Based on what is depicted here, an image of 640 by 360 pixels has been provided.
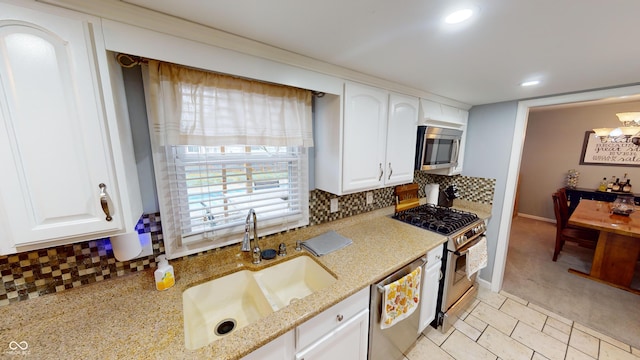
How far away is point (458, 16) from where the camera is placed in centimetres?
82

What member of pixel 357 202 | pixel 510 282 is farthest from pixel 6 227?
pixel 510 282

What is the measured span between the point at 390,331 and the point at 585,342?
178cm

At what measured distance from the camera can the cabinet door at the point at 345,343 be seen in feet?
3.37

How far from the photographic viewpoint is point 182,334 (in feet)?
2.70

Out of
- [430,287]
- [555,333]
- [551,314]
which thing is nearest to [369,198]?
[430,287]

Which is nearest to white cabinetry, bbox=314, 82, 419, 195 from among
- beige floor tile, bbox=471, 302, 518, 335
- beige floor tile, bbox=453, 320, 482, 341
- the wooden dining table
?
beige floor tile, bbox=453, 320, 482, 341

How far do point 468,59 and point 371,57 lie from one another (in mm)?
553

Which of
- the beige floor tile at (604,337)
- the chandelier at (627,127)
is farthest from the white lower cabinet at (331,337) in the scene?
the chandelier at (627,127)

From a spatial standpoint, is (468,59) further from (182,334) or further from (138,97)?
(182,334)

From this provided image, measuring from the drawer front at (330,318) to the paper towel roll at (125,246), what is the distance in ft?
2.86

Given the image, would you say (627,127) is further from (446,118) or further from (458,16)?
(458,16)

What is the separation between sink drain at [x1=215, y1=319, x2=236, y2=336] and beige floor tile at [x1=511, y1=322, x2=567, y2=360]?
2287 millimetres

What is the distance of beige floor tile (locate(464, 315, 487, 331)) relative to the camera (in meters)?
1.90

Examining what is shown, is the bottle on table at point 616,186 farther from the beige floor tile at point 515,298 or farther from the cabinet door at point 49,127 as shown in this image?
the cabinet door at point 49,127
